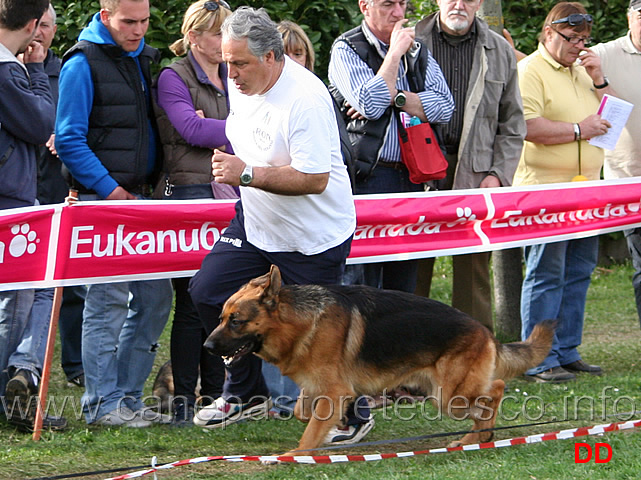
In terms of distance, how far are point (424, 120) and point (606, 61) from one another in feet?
6.72

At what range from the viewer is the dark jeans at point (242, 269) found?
17.9ft

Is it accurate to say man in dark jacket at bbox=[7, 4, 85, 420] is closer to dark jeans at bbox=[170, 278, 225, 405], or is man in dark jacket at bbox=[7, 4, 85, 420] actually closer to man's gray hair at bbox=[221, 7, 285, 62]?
dark jeans at bbox=[170, 278, 225, 405]

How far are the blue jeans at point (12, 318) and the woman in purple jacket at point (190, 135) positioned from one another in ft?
2.92

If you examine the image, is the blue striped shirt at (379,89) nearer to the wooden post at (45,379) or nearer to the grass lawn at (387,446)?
the grass lawn at (387,446)

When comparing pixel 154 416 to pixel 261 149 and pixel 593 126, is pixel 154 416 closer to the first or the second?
pixel 261 149

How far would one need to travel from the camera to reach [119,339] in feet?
20.5

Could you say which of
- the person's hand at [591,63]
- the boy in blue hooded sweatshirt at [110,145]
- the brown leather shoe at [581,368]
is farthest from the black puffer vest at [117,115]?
the brown leather shoe at [581,368]

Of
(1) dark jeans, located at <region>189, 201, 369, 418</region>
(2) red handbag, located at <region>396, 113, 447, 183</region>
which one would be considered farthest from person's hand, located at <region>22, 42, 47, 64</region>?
(2) red handbag, located at <region>396, 113, 447, 183</region>

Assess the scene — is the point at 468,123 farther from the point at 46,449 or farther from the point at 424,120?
the point at 46,449

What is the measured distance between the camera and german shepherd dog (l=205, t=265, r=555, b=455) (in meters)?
5.11

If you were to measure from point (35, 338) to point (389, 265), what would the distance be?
98.5 inches

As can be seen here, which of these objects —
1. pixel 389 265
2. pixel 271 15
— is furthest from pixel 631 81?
pixel 271 15

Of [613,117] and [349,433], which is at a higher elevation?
[613,117]

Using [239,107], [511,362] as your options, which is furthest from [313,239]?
[511,362]
